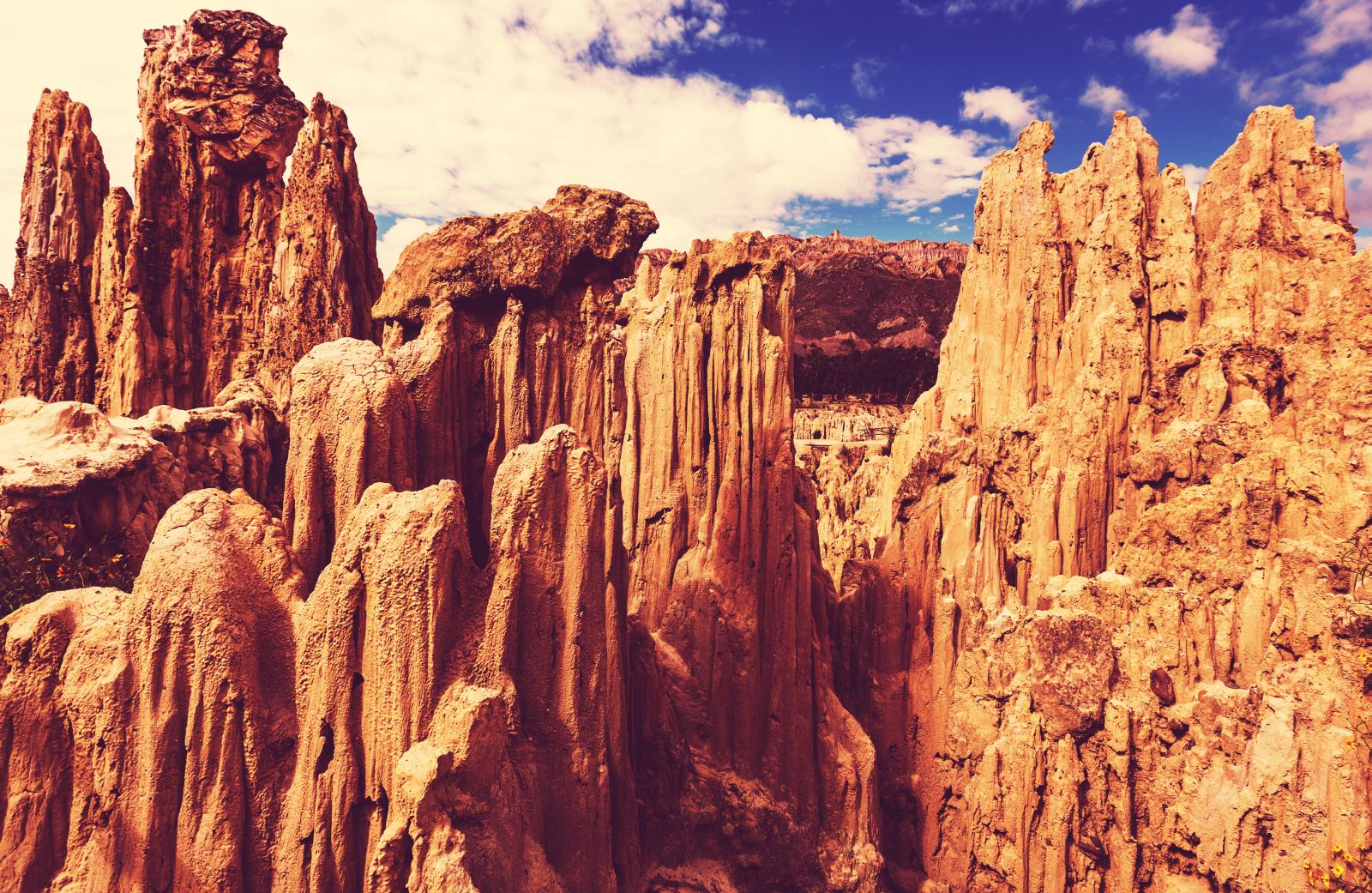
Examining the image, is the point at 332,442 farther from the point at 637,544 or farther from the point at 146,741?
the point at 637,544

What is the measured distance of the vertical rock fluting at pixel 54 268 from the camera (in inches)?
871

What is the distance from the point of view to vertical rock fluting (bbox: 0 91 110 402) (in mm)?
22125

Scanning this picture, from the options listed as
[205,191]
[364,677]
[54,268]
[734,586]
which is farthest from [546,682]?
[54,268]

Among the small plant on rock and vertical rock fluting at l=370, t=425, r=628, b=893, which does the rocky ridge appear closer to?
the small plant on rock

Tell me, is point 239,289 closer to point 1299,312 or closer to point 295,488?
point 295,488

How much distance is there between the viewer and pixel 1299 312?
1861cm

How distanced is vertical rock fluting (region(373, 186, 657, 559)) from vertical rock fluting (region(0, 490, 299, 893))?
3766 mm

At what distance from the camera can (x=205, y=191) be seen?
78.2 ft

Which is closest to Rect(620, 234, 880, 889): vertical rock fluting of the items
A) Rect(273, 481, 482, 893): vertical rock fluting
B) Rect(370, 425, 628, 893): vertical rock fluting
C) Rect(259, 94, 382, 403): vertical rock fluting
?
Rect(370, 425, 628, 893): vertical rock fluting

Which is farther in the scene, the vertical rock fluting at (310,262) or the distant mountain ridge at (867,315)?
the distant mountain ridge at (867,315)

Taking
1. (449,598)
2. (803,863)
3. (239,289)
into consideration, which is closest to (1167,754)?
(803,863)

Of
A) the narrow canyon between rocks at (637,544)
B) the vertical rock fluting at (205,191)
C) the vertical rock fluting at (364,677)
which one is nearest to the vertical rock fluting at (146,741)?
the narrow canyon between rocks at (637,544)

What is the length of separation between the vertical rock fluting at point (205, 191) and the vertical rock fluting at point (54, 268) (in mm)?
1957

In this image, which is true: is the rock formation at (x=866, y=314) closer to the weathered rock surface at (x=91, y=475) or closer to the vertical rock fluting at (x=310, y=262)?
the vertical rock fluting at (x=310, y=262)
